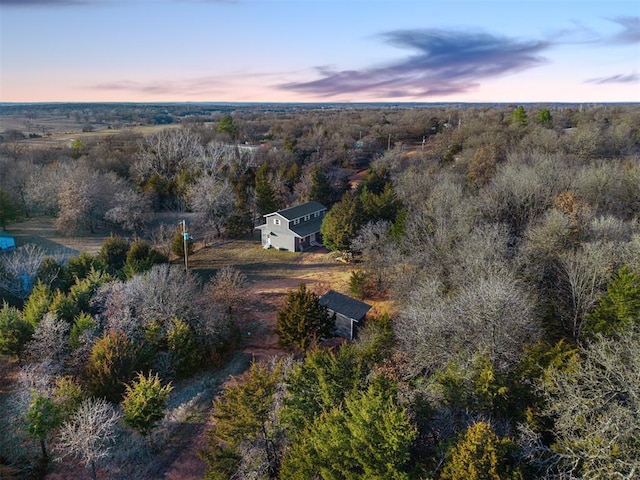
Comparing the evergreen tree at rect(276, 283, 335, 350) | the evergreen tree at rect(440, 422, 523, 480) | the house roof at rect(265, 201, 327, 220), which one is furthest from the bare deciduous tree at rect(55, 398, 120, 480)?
the house roof at rect(265, 201, 327, 220)

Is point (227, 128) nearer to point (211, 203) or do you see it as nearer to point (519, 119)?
point (211, 203)

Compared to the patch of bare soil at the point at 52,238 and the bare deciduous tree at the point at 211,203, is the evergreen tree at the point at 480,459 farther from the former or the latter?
the bare deciduous tree at the point at 211,203

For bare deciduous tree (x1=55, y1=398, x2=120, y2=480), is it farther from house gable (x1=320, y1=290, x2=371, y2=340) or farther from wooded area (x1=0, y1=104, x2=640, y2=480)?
house gable (x1=320, y1=290, x2=371, y2=340)

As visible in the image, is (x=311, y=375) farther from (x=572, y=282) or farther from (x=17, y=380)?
(x=17, y=380)

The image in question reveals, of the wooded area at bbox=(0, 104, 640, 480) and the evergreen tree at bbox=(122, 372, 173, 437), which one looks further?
the evergreen tree at bbox=(122, 372, 173, 437)

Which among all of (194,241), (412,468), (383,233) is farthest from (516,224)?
(194,241)

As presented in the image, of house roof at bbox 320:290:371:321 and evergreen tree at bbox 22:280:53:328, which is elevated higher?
evergreen tree at bbox 22:280:53:328

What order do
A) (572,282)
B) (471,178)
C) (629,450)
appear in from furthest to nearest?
1. (471,178)
2. (572,282)
3. (629,450)

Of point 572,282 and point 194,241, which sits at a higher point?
point 572,282

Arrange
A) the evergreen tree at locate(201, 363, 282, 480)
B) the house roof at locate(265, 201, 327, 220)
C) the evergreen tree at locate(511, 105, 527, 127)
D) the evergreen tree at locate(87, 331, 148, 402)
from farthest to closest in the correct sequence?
the evergreen tree at locate(511, 105, 527, 127) < the house roof at locate(265, 201, 327, 220) < the evergreen tree at locate(87, 331, 148, 402) < the evergreen tree at locate(201, 363, 282, 480)
